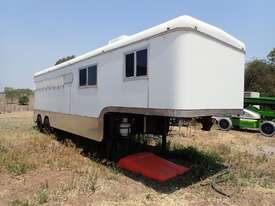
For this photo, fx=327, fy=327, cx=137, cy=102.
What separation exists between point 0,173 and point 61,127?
4406 millimetres

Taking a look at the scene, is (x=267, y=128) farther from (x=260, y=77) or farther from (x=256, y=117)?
(x=260, y=77)

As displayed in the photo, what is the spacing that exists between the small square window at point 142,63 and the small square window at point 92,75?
2.09m

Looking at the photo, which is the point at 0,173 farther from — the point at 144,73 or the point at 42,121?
the point at 42,121

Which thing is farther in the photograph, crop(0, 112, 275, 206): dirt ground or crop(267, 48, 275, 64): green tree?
crop(267, 48, 275, 64): green tree

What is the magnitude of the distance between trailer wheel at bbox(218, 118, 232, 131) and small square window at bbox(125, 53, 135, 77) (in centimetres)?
1142

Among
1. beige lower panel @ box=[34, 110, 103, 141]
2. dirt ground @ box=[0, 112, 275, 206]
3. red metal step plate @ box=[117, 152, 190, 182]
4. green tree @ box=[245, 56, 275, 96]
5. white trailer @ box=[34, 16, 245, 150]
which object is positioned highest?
green tree @ box=[245, 56, 275, 96]

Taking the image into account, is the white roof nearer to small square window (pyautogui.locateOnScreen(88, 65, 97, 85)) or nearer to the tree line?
small square window (pyautogui.locateOnScreen(88, 65, 97, 85))

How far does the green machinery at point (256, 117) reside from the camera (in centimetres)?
1625

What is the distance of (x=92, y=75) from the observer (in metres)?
8.88

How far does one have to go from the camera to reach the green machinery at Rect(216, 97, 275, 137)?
1625 centimetres

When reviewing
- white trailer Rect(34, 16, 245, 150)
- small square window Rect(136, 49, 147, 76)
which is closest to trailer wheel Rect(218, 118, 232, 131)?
white trailer Rect(34, 16, 245, 150)

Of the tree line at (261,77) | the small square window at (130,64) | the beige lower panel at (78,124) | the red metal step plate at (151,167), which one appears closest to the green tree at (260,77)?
the tree line at (261,77)

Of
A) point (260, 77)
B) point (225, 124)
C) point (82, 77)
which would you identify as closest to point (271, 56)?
point (260, 77)

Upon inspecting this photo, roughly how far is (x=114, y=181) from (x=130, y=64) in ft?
8.24
